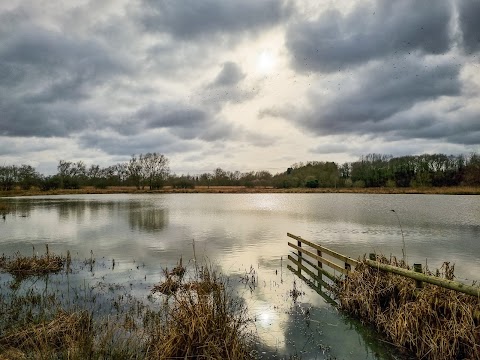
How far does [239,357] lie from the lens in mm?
5926

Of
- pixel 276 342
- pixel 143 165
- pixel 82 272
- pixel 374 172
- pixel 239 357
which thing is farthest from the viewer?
pixel 374 172

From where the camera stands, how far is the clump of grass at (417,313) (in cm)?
609

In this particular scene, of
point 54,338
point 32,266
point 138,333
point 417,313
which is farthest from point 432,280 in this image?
point 32,266

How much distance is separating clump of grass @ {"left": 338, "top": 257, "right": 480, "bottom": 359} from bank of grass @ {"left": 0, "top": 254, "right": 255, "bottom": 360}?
3080mm

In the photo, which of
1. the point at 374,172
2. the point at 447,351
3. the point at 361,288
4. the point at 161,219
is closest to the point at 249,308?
the point at 361,288

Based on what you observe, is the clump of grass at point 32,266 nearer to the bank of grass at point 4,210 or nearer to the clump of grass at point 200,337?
the clump of grass at point 200,337

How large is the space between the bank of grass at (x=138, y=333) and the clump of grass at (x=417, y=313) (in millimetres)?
3080

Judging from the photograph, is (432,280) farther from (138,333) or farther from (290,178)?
(290,178)

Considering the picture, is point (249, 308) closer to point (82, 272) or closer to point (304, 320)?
point (304, 320)

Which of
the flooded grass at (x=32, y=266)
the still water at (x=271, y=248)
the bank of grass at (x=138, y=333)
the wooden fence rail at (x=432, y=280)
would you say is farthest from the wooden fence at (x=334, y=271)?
the flooded grass at (x=32, y=266)

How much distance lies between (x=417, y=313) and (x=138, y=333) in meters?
6.00

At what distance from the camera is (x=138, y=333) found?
7.30 metres

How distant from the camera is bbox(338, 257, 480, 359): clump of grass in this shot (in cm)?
609

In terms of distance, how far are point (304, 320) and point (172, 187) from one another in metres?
96.2
